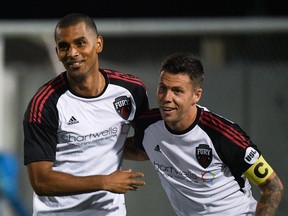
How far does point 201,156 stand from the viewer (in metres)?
3.94

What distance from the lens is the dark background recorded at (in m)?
11.0

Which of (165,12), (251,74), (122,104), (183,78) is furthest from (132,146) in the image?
(165,12)

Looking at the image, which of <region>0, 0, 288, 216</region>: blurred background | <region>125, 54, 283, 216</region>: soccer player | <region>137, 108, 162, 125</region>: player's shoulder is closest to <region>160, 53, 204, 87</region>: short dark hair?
<region>125, 54, 283, 216</region>: soccer player

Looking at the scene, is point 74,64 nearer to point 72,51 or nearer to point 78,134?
point 72,51

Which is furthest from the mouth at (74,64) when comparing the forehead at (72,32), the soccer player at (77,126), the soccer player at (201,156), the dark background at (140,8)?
the dark background at (140,8)

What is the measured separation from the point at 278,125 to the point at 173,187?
1.90 metres

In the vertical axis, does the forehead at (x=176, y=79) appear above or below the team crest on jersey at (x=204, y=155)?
above

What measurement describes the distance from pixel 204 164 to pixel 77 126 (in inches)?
26.2

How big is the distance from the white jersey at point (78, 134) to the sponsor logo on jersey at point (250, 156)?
72 centimetres

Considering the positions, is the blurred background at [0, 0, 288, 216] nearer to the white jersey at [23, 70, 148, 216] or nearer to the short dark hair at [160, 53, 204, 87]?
the white jersey at [23, 70, 148, 216]

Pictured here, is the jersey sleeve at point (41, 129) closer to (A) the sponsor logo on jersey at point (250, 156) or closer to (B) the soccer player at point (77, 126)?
(B) the soccer player at point (77, 126)

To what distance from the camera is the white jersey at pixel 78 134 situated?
400cm

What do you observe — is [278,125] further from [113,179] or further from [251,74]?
[113,179]

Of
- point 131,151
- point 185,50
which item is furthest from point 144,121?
point 185,50
